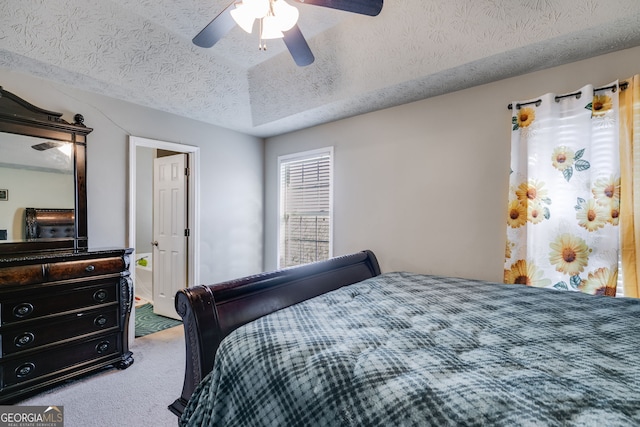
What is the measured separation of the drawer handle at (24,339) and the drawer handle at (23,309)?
0.13 m

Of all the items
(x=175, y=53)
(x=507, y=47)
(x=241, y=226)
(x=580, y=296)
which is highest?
(x=175, y=53)

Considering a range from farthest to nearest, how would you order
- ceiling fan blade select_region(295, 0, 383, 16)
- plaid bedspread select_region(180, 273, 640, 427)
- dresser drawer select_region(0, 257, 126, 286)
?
dresser drawer select_region(0, 257, 126, 286) → ceiling fan blade select_region(295, 0, 383, 16) → plaid bedspread select_region(180, 273, 640, 427)

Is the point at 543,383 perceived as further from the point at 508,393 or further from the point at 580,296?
the point at 580,296

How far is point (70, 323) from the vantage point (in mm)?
2178

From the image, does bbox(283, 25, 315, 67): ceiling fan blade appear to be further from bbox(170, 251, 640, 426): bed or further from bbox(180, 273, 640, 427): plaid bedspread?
bbox(180, 273, 640, 427): plaid bedspread

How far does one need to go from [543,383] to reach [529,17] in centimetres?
211

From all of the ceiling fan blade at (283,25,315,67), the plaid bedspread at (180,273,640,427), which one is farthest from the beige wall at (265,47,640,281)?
the ceiling fan blade at (283,25,315,67)

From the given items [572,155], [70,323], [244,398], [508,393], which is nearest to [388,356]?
[508,393]

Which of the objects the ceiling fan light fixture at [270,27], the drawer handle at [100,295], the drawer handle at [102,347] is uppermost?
the ceiling fan light fixture at [270,27]

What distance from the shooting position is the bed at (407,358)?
0.73m

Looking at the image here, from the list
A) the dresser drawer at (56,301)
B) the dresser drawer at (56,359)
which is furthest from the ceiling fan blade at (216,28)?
the dresser drawer at (56,359)

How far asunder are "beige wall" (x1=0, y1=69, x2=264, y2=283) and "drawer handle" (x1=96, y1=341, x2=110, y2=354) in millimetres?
898

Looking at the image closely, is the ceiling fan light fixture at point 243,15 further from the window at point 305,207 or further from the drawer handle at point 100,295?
the drawer handle at point 100,295

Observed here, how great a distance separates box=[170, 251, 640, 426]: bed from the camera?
0.73 metres
